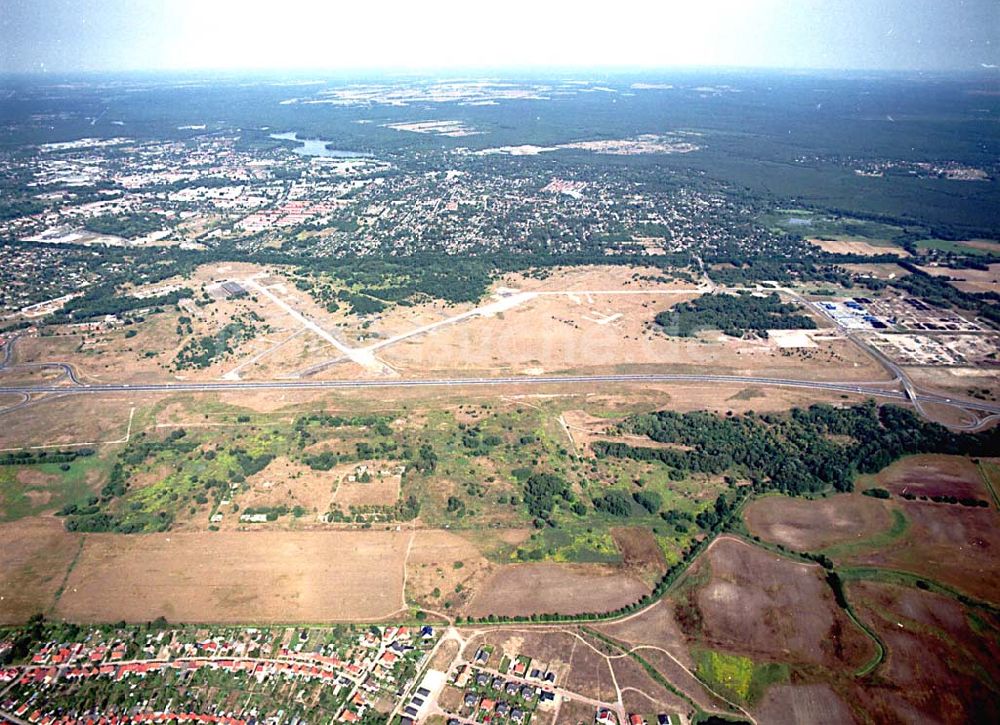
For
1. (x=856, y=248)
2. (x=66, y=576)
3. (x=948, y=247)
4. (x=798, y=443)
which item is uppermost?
(x=948, y=247)

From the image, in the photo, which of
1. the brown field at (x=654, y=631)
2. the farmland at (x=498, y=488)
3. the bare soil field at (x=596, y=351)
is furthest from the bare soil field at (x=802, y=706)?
the bare soil field at (x=596, y=351)

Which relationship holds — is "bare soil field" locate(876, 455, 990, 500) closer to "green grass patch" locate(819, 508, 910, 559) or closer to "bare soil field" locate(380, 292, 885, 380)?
"green grass patch" locate(819, 508, 910, 559)

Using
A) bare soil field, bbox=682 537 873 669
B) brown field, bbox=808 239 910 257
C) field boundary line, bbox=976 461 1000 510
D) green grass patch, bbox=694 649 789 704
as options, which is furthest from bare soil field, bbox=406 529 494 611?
brown field, bbox=808 239 910 257

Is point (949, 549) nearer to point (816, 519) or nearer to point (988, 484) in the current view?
point (816, 519)

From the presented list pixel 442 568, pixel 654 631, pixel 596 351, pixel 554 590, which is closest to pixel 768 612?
pixel 654 631

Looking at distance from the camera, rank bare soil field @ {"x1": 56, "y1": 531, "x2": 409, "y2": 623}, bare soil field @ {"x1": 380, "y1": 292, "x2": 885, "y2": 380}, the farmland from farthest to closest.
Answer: bare soil field @ {"x1": 380, "y1": 292, "x2": 885, "y2": 380} < bare soil field @ {"x1": 56, "y1": 531, "x2": 409, "y2": 623} < the farmland

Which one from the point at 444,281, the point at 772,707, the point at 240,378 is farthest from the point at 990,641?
the point at 444,281

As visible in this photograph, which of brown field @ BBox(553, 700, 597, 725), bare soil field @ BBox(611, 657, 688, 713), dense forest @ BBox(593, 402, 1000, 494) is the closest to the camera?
brown field @ BBox(553, 700, 597, 725)
